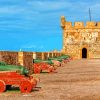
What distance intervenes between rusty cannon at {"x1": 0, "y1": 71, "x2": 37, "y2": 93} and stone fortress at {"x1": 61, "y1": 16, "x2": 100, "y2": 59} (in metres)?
45.1

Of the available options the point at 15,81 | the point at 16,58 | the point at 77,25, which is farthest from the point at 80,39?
the point at 15,81

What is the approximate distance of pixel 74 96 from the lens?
10062 millimetres

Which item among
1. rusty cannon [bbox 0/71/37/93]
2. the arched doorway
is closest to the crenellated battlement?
the arched doorway

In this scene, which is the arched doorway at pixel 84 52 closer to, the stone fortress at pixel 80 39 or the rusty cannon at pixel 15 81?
the stone fortress at pixel 80 39

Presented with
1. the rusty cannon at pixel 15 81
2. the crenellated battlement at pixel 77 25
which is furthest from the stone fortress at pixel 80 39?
the rusty cannon at pixel 15 81

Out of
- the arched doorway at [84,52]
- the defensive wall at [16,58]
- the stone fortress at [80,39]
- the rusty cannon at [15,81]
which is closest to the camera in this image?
the rusty cannon at [15,81]

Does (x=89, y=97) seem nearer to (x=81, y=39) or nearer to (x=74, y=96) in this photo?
(x=74, y=96)

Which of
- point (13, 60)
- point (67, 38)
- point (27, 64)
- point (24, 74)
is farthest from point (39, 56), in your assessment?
point (67, 38)

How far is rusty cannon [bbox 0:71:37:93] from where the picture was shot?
10930mm

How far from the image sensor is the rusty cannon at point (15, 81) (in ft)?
35.9

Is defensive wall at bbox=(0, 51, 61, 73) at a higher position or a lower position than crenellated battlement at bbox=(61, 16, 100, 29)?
lower

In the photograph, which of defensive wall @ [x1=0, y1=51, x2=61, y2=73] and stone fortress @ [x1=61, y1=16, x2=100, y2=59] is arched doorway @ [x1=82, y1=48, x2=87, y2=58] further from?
defensive wall @ [x1=0, y1=51, x2=61, y2=73]

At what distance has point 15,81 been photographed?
10961 millimetres

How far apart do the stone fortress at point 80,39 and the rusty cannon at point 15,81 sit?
45125 mm
